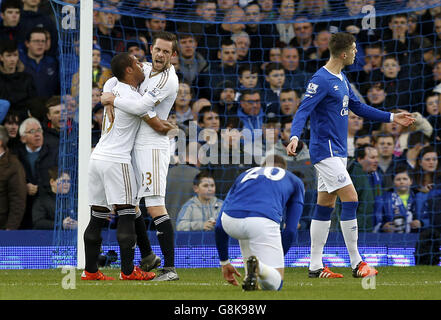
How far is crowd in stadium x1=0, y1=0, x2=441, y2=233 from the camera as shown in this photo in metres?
11.5

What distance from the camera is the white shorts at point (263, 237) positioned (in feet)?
→ 20.7

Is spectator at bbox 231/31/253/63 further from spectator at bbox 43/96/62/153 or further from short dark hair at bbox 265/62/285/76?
spectator at bbox 43/96/62/153

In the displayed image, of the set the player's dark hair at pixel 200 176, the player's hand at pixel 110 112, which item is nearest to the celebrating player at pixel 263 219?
the player's hand at pixel 110 112


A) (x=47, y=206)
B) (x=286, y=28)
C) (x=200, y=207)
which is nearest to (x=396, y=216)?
(x=200, y=207)

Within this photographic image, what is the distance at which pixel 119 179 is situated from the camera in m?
7.71

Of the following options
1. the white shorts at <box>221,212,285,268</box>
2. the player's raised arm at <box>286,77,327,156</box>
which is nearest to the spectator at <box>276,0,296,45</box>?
the player's raised arm at <box>286,77,327,156</box>

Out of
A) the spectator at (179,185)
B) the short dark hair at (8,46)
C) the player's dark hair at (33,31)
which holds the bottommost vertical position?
the spectator at (179,185)

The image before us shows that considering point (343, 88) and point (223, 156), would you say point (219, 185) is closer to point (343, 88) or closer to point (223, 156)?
point (223, 156)

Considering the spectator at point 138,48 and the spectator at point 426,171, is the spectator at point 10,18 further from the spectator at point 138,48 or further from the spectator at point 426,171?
the spectator at point 426,171

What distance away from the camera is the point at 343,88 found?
341 inches

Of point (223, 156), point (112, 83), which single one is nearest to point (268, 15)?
point (223, 156)

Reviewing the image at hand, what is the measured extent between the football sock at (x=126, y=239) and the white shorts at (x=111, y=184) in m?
0.15

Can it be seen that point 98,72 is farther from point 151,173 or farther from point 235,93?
point 151,173

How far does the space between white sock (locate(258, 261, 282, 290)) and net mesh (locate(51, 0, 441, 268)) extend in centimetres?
479
